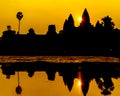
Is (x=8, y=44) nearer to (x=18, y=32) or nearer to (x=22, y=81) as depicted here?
(x=18, y=32)

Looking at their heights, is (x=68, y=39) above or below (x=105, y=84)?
above

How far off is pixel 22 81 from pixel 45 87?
4.71m

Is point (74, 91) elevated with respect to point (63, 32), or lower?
lower

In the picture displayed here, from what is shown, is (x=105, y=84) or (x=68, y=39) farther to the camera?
(x=68, y=39)

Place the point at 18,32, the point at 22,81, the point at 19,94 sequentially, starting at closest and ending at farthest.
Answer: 1. the point at 19,94
2. the point at 22,81
3. the point at 18,32

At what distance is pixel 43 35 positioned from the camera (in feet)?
508

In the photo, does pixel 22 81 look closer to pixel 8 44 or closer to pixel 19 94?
pixel 19 94

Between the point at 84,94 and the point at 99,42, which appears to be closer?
the point at 84,94

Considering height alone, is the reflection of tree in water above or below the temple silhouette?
below

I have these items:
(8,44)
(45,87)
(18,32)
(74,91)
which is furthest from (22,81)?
(18,32)

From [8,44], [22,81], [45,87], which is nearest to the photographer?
[45,87]

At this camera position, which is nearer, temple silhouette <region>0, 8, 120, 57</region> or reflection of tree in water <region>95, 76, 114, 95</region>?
reflection of tree in water <region>95, 76, 114, 95</region>

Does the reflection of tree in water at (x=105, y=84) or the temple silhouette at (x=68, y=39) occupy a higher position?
the temple silhouette at (x=68, y=39)

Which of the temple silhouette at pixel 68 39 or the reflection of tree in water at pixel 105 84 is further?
the temple silhouette at pixel 68 39
